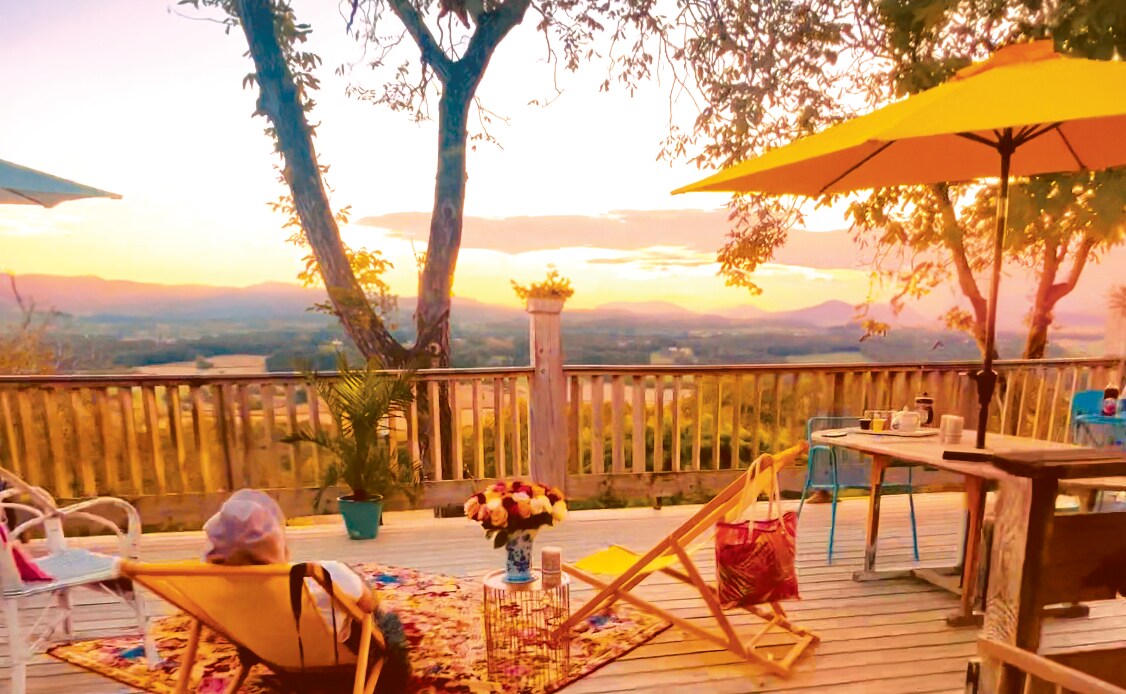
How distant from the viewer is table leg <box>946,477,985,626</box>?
2.98m

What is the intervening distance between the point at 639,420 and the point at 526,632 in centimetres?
233

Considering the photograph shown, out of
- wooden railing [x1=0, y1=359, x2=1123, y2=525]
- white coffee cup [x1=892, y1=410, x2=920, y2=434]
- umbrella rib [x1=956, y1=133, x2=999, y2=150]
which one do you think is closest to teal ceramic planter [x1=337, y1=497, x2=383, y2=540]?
wooden railing [x1=0, y1=359, x2=1123, y2=525]

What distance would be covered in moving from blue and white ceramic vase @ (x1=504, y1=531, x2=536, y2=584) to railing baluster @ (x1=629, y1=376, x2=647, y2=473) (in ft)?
7.31

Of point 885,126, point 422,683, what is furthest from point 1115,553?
point 422,683

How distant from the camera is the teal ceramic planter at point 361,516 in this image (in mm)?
4371

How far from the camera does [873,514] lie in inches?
135

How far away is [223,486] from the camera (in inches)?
181

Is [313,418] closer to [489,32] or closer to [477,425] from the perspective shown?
[477,425]

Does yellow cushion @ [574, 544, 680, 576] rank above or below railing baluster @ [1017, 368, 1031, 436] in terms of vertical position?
below

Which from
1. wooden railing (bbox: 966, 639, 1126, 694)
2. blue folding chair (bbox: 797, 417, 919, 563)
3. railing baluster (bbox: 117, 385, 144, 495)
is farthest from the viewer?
railing baluster (bbox: 117, 385, 144, 495)

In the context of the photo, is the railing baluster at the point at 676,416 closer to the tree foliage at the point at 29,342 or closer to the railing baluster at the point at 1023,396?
the railing baluster at the point at 1023,396

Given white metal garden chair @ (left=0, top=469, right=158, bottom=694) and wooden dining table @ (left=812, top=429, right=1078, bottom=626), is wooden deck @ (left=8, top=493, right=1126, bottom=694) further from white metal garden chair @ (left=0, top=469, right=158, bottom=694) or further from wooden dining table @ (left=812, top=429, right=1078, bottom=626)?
white metal garden chair @ (left=0, top=469, right=158, bottom=694)

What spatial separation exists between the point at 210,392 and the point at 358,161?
11.9ft

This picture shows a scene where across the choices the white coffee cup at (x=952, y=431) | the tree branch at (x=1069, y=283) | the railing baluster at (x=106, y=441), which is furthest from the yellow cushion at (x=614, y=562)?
the tree branch at (x=1069, y=283)
